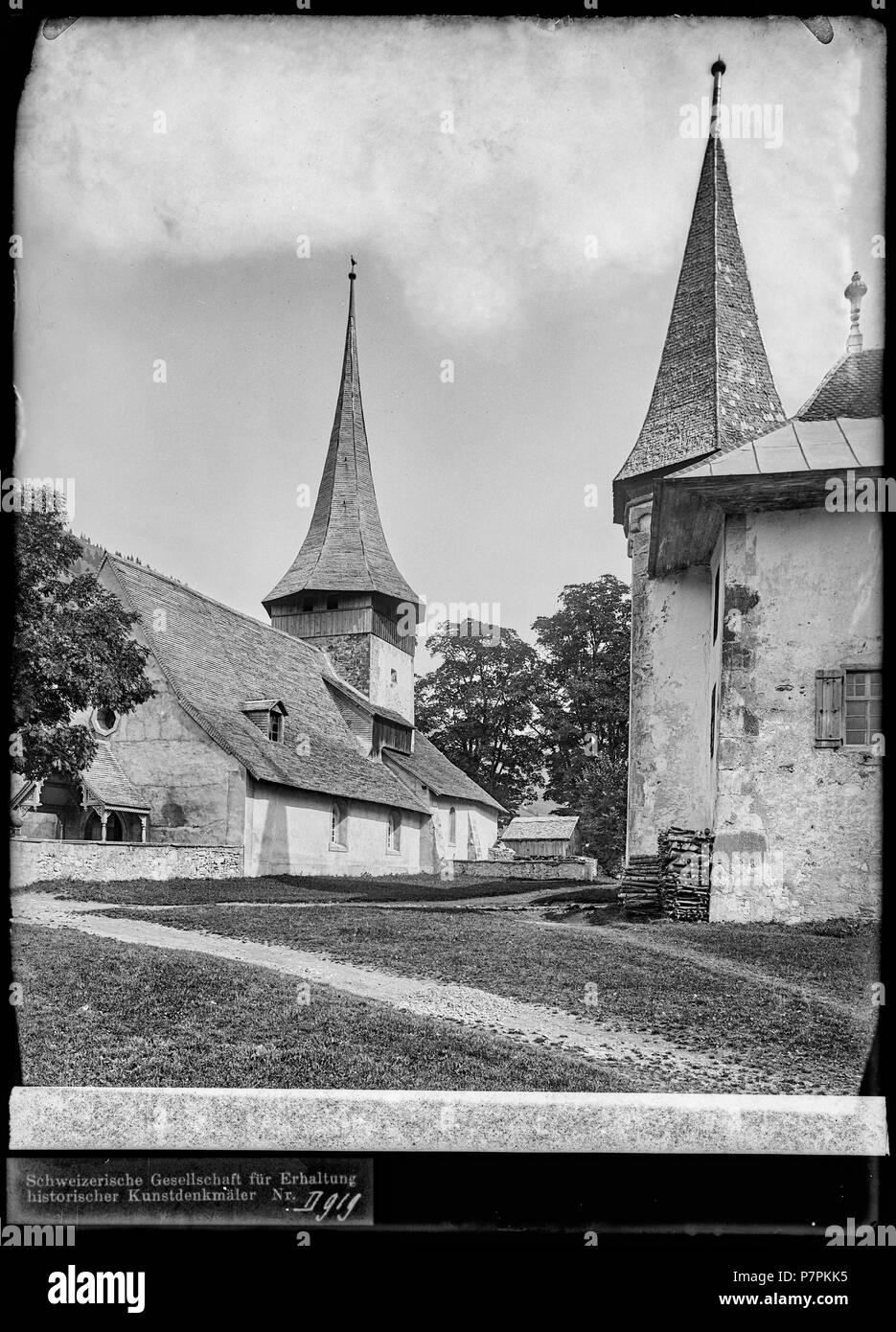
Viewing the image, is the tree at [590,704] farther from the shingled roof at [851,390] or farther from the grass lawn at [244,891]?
the shingled roof at [851,390]

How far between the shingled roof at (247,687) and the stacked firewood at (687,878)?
10729 millimetres

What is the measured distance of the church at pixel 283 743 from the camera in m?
17.6

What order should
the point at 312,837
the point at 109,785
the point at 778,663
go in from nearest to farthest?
1. the point at 778,663
2. the point at 109,785
3. the point at 312,837

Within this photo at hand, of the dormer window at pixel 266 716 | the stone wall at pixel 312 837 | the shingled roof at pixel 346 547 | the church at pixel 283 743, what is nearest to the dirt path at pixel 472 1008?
the church at pixel 283 743

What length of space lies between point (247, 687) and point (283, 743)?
1664mm

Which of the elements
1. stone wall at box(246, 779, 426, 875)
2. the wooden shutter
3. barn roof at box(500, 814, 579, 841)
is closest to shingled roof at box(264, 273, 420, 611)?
stone wall at box(246, 779, 426, 875)

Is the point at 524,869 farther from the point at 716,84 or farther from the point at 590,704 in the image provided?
the point at 716,84

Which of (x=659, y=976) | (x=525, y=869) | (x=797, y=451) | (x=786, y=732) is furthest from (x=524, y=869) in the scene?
(x=659, y=976)

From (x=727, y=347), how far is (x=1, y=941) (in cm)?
1187

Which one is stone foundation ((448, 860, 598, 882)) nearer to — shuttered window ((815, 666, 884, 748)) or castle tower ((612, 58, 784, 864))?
castle tower ((612, 58, 784, 864))

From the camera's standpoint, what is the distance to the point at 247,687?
2283 cm

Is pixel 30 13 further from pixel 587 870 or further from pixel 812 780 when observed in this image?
pixel 587 870

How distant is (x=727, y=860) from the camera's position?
9117mm

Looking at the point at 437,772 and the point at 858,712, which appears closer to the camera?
the point at 858,712
